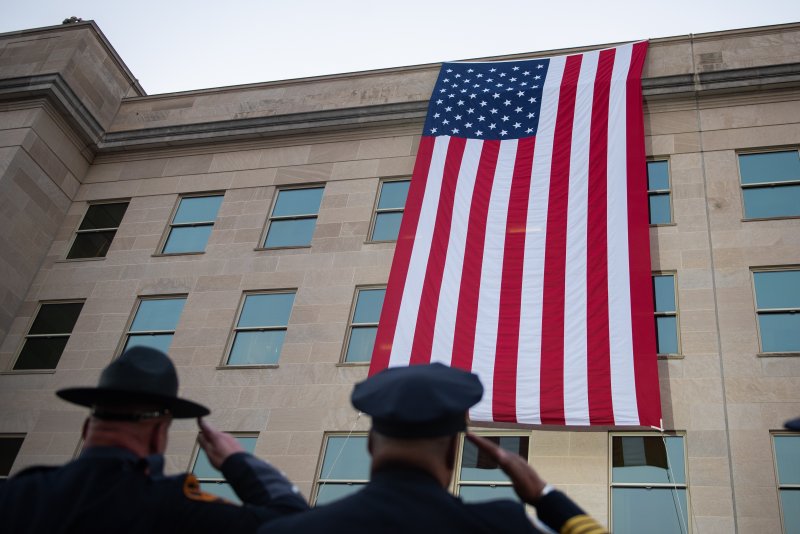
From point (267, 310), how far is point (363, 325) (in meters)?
2.45

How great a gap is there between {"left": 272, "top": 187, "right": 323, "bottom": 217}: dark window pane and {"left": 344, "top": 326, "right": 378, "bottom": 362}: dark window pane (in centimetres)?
390

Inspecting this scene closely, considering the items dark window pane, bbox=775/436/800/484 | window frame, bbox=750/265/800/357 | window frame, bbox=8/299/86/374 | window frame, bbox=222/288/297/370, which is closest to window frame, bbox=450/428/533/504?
dark window pane, bbox=775/436/800/484

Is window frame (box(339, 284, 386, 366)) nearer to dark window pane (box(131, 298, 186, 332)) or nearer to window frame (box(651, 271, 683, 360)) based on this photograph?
dark window pane (box(131, 298, 186, 332))

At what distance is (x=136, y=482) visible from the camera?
280cm

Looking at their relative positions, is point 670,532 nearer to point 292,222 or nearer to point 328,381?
point 328,381

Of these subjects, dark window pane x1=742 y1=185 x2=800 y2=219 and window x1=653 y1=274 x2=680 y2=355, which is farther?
dark window pane x1=742 y1=185 x2=800 y2=219

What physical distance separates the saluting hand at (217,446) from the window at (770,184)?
13.8 metres

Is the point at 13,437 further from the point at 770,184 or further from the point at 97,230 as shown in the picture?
the point at 770,184

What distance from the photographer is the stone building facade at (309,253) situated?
12250 mm

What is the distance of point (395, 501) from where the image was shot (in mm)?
2311

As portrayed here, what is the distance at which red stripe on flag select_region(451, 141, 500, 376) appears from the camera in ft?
41.9

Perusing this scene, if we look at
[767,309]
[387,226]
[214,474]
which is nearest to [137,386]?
[214,474]

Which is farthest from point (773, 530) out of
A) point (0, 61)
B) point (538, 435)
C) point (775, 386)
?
point (0, 61)

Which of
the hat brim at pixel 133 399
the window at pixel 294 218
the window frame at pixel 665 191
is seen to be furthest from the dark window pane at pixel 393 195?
the hat brim at pixel 133 399
